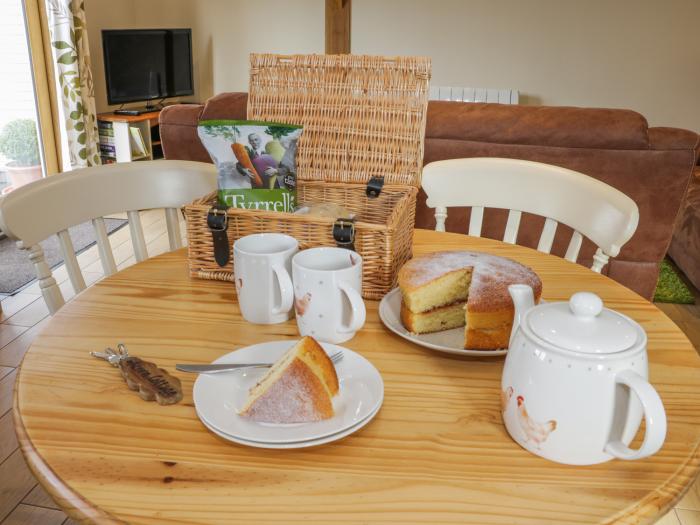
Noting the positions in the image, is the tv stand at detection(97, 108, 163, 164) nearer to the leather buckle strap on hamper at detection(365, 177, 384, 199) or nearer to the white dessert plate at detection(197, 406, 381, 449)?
the leather buckle strap on hamper at detection(365, 177, 384, 199)

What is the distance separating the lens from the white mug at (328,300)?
82 centimetres

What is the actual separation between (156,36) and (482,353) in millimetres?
4808

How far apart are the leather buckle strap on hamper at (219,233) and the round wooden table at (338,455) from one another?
0.17 meters

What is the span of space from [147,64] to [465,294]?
15.2 ft

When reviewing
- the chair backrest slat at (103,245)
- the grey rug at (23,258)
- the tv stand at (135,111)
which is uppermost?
the chair backrest slat at (103,245)

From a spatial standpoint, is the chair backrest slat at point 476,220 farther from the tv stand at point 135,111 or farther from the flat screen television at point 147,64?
the flat screen television at point 147,64

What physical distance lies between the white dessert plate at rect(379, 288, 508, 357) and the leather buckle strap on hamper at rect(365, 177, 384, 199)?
0.28 m

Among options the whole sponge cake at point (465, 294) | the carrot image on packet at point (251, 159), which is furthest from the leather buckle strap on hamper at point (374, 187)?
the whole sponge cake at point (465, 294)

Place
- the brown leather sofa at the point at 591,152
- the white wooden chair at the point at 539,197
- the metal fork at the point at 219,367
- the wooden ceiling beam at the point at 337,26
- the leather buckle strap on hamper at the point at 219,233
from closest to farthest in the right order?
the metal fork at the point at 219,367, the leather buckle strap on hamper at the point at 219,233, the white wooden chair at the point at 539,197, the brown leather sofa at the point at 591,152, the wooden ceiling beam at the point at 337,26

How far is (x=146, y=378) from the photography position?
0.76 metres

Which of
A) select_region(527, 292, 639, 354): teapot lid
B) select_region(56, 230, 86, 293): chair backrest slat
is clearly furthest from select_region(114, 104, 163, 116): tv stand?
select_region(527, 292, 639, 354): teapot lid

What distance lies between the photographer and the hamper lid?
121 centimetres

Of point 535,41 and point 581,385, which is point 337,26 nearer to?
point 535,41

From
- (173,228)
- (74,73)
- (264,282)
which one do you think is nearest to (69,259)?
(173,228)
